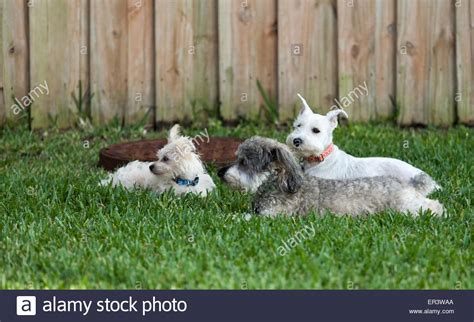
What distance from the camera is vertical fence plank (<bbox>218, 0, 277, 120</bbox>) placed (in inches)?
447

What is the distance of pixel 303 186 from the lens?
771 centimetres

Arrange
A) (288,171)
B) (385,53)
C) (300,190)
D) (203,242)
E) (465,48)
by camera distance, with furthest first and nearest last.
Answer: (385,53)
(465,48)
(300,190)
(288,171)
(203,242)

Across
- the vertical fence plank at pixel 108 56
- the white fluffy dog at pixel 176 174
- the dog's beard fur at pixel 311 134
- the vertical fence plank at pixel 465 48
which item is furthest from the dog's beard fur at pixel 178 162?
the vertical fence plank at pixel 465 48

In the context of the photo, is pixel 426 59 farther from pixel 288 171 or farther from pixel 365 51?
pixel 288 171

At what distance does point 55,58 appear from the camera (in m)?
11.4

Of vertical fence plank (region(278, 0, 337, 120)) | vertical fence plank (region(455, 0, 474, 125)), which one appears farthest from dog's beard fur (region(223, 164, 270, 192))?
vertical fence plank (region(455, 0, 474, 125))

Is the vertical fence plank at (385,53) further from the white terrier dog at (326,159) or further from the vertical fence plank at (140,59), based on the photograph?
the white terrier dog at (326,159)

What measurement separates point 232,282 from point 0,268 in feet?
4.87

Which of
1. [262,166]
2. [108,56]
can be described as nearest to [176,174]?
[262,166]

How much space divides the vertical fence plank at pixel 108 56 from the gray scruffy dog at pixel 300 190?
3.93 meters


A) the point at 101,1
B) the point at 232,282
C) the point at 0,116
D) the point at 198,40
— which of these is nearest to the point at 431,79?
the point at 198,40

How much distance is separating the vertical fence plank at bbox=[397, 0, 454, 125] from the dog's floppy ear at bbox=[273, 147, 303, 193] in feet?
13.4

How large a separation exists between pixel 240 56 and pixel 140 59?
3.51 ft

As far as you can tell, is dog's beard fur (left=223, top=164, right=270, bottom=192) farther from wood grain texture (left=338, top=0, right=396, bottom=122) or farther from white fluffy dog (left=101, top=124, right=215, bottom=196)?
wood grain texture (left=338, top=0, right=396, bottom=122)
